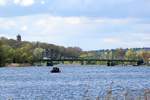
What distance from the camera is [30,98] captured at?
6581cm

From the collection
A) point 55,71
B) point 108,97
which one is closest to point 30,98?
point 108,97

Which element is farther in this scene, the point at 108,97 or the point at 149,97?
the point at 149,97

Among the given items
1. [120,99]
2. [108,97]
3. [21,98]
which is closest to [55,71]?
[21,98]

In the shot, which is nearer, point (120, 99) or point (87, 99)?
point (87, 99)

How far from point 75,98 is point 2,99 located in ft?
23.9

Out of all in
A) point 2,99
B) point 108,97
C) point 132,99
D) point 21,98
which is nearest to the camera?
point 108,97

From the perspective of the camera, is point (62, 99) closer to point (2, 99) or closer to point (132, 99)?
point (2, 99)

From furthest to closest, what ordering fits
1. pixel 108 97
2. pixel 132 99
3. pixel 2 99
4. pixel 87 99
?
1. pixel 2 99
2. pixel 132 99
3. pixel 87 99
4. pixel 108 97

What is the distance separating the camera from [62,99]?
6359 centimetres

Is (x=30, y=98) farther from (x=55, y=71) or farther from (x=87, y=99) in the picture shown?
(x=55, y=71)

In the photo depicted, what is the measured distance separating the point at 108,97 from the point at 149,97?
586 cm

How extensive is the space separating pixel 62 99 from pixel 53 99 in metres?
0.92

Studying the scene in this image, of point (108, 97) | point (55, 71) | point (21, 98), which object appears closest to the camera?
point (108, 97)

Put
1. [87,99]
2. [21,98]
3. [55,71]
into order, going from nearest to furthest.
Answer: [87,99] → [21,98] → [55,71]
